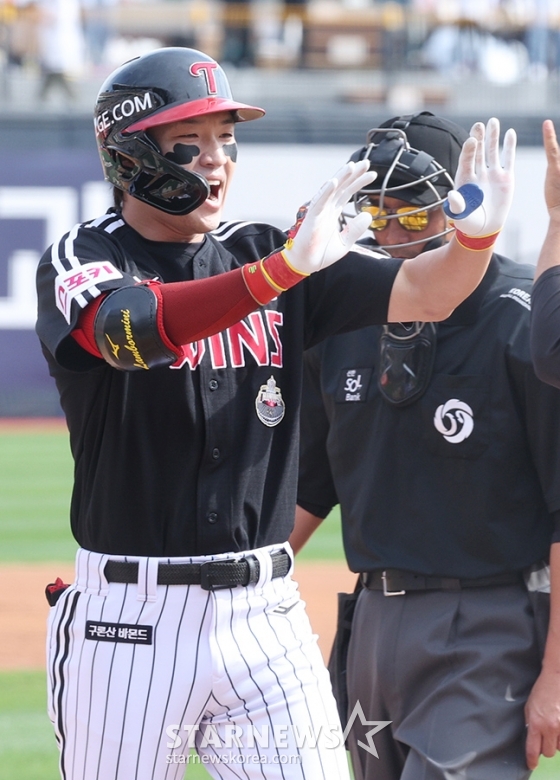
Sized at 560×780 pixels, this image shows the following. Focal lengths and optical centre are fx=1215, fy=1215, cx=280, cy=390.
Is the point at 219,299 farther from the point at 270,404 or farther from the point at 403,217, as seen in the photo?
the point at 403,217

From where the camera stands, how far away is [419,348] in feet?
10.8

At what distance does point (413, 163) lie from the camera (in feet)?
11.1

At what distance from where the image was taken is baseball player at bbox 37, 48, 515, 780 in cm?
256

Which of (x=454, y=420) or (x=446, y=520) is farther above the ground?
(x=454, y=420)

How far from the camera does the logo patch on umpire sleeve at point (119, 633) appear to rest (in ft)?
8.78

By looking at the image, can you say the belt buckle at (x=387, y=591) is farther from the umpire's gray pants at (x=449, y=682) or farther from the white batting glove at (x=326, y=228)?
the white batting glove at (x=326, y=228)

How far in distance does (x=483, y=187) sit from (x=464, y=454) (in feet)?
2.68

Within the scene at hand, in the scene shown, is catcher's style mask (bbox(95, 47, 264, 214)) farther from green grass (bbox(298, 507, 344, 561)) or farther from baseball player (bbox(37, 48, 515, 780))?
green grass (bbox(298, 507, 344, 561))

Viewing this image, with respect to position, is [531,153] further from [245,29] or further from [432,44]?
[245,29]

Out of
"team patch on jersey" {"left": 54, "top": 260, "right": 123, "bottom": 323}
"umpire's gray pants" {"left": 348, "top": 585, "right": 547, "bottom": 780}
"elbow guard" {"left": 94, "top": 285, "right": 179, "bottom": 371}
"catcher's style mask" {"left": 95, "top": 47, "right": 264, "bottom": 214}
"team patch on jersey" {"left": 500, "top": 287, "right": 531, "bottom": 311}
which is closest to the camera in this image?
"elbow guard" {"left": 94, "top": 285, "right": 179, "bottom": 371}

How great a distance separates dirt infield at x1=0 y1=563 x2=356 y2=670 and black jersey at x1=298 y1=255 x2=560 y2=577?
3517 millimetres

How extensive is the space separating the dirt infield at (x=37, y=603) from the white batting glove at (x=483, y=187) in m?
4.36

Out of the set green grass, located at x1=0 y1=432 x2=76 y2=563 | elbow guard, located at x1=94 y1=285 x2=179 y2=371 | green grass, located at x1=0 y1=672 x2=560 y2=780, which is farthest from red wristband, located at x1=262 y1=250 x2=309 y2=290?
green grass, located at x1=0 y1=432 x2=76 y2=563

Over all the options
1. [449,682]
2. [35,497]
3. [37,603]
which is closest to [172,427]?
[449,682]
